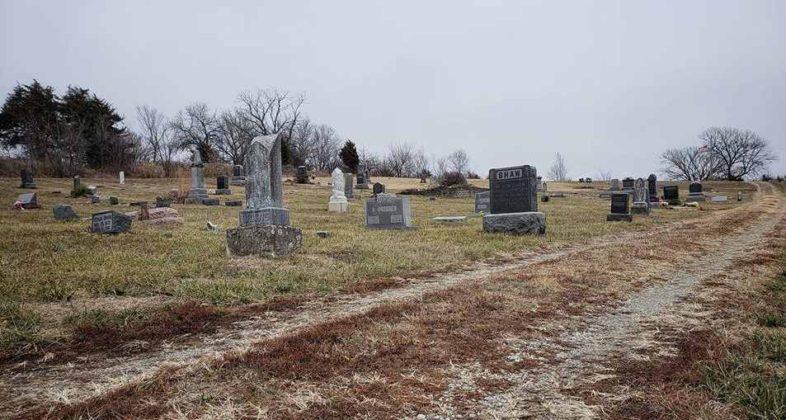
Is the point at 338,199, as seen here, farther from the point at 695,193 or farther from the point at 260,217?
the point at 695,193

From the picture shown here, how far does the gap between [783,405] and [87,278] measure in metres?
6.97

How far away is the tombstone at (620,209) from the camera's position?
58.9 feet

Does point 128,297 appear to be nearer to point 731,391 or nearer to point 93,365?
point 93,365

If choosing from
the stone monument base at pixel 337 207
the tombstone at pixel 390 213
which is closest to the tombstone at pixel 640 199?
the tombstone at pixel 390 213

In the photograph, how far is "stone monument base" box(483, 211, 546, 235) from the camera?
12508 millimetres

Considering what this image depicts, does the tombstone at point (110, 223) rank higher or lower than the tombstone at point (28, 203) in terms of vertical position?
lower

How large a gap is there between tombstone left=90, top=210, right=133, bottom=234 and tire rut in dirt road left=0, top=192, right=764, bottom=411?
24.1 feet

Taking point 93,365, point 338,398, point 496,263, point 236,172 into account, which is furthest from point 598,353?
point 236,172

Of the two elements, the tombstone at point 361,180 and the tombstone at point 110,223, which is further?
the tombstone at point 361,180

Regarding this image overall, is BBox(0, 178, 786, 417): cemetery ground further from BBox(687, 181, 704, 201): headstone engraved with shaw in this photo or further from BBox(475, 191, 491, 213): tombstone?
BBox(687, 181, 704, 201): headstone engraved with shaw

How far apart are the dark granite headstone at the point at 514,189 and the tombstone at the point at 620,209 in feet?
23.5

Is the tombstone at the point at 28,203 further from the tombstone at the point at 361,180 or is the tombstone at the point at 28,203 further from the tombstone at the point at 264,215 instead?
the tombstone at the point at 361,180

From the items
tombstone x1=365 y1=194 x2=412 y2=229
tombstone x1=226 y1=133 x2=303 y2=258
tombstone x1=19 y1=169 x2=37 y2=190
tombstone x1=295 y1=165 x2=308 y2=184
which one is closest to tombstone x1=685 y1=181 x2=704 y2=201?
tombstone x1=365 y1=194 x2=412 y2=229

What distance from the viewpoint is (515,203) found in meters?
12.9
